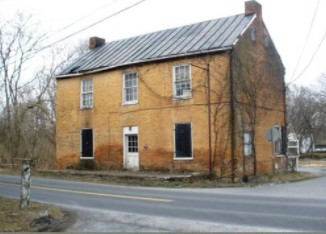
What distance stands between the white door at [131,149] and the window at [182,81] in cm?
337

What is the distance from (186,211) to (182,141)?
1203 cm

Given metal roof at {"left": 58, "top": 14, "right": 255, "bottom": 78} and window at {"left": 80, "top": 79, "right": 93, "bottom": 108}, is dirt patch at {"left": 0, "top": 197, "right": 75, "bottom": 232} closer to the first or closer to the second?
metal roof at {"left": 58, "top": 14, "right": 255, "bottom": 78}

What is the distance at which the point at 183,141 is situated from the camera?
23.4 m

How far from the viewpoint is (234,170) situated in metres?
22.1

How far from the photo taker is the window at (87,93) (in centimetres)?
2809

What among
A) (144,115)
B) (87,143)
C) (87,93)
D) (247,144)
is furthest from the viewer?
(87,93)

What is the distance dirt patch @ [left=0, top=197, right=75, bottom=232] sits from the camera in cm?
955

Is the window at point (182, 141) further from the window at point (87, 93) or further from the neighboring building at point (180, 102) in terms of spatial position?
the window at point (87, 93)

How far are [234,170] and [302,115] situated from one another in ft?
184

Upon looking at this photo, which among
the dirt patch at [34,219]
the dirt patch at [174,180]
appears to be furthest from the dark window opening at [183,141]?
the dirt patch at [34,219]

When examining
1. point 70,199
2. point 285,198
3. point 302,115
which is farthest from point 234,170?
point 302,115

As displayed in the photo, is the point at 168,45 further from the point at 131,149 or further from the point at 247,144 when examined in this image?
the point at 247,144

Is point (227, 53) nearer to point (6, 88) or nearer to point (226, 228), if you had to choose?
point (226, 228)

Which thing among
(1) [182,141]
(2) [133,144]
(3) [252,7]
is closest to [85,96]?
(2) [133,144]
